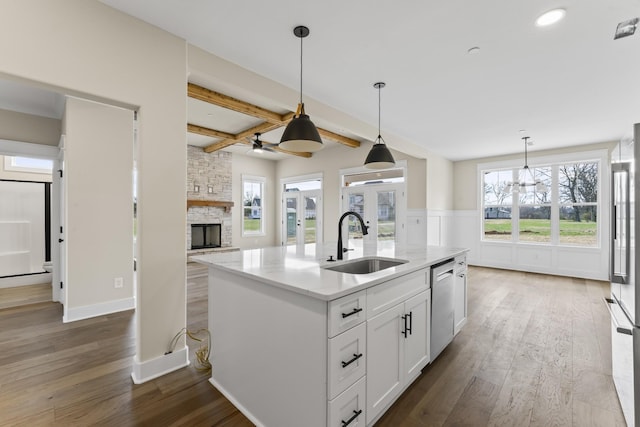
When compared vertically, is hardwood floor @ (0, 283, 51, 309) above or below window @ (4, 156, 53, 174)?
below

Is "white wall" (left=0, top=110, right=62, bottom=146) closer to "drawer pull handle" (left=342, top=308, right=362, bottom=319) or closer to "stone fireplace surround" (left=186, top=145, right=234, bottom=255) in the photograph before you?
"stone fireplace surround" (left=186, top=145, right=234, bottom=255)

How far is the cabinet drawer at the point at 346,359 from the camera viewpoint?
4.35 feet

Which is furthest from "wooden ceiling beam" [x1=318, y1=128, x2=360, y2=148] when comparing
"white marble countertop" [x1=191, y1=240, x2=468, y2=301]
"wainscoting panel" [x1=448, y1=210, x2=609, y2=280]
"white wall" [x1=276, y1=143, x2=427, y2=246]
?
"white marble countertop" [x1=191, y1=240, x2=468, y2=301]

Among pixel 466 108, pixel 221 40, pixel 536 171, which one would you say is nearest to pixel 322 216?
pixel 466 108

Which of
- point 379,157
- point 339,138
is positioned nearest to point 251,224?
point 339,138

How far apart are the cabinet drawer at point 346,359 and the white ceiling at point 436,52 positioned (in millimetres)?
2171

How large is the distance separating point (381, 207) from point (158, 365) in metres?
5.49

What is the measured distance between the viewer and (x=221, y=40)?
241cm

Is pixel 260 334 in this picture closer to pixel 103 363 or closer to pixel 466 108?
pixel 103 363

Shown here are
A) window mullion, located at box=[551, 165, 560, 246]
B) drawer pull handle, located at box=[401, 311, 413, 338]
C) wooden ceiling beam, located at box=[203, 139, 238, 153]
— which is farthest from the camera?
wooden ceiling beam, located at box=[203, 139, 238, 153]

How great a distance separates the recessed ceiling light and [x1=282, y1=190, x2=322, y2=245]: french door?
19.3ft

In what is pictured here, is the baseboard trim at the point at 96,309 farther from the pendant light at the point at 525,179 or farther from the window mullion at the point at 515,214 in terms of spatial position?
the window mullion at the point at 515,214

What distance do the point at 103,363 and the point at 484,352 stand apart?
340 cm

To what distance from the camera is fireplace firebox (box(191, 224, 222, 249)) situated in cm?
725
